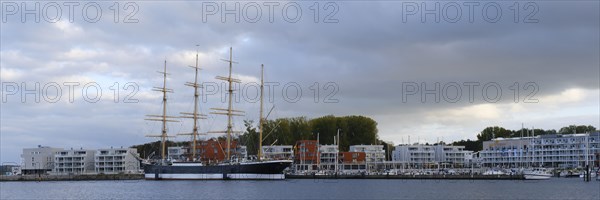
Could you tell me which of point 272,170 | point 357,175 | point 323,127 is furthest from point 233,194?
point 323,127

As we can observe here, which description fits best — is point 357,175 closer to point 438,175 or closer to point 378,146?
point 438,175

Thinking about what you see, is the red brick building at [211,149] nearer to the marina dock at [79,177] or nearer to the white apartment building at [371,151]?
the marina dock at [79,177]

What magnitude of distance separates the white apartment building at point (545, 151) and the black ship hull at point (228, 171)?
236 ft

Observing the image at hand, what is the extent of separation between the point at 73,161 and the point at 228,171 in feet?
246

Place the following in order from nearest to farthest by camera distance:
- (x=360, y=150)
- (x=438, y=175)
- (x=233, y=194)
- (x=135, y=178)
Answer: (x=233, y=194) < (x=438, y=175) < (x=135, y=178) < (x=360, y=150)

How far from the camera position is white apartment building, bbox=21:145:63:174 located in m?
186

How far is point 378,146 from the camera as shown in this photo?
173625 millimetres

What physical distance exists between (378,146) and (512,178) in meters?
50.0

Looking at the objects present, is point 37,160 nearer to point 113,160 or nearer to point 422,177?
point 113,160

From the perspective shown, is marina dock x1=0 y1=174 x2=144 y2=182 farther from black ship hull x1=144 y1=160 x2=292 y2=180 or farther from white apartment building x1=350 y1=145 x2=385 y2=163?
white apartment building x1=350 y1=145 x2=385 y2=163

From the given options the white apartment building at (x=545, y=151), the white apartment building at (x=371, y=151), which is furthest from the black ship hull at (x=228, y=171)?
the white apartment building at (x=545, y=151)

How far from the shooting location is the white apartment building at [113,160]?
7229 inches

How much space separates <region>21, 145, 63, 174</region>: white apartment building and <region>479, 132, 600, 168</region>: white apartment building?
377ft

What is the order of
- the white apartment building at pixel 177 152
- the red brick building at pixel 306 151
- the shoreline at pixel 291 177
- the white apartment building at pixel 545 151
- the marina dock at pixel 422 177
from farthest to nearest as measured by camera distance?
the white apartment building at pixel 177 152
the white apartment building at pixel 545 151
the red brick building at pixel 306 151
the shoreline at pixel 291 177
the marina dock at pixel 422 177
